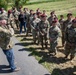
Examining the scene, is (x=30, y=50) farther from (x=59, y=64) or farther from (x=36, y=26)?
(x=59, y=64)

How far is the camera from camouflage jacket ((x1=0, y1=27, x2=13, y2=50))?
10031 mm

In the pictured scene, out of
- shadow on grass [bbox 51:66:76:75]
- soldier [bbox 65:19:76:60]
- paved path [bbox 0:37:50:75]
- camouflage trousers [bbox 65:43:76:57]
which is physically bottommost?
shadow on grass [bbox 51:66:76:75]

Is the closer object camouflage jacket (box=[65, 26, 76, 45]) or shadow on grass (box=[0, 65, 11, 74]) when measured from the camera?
shadow on grass (box=[0, 65, 11, 74])

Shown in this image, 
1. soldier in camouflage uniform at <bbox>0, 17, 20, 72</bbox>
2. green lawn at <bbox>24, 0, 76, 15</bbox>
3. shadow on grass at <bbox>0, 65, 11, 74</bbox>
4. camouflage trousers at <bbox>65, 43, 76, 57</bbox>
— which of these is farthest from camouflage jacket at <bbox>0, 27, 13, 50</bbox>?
green lawn at <bbox>24, 0, 76, 15</bbox>

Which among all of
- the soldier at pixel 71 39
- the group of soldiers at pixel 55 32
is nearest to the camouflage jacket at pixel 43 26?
the group of soldiers at pixel 55 32

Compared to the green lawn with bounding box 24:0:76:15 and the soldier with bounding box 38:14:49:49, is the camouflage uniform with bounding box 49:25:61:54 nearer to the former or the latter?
the soldier with bounding box 38:14:49:49

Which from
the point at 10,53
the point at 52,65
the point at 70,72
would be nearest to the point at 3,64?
the point at 10,53

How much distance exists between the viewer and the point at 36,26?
15422 millimetres

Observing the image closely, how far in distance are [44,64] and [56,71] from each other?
1067 millimetres

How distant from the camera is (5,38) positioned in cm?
1019

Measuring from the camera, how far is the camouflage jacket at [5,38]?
32.9ft

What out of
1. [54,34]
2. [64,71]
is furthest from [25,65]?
[54,34]

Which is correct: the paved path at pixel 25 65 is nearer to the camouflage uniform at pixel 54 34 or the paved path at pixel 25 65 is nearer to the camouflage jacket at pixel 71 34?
the camouflage uniform at pixel 54 34

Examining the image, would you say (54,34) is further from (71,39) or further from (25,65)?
(25,65)
